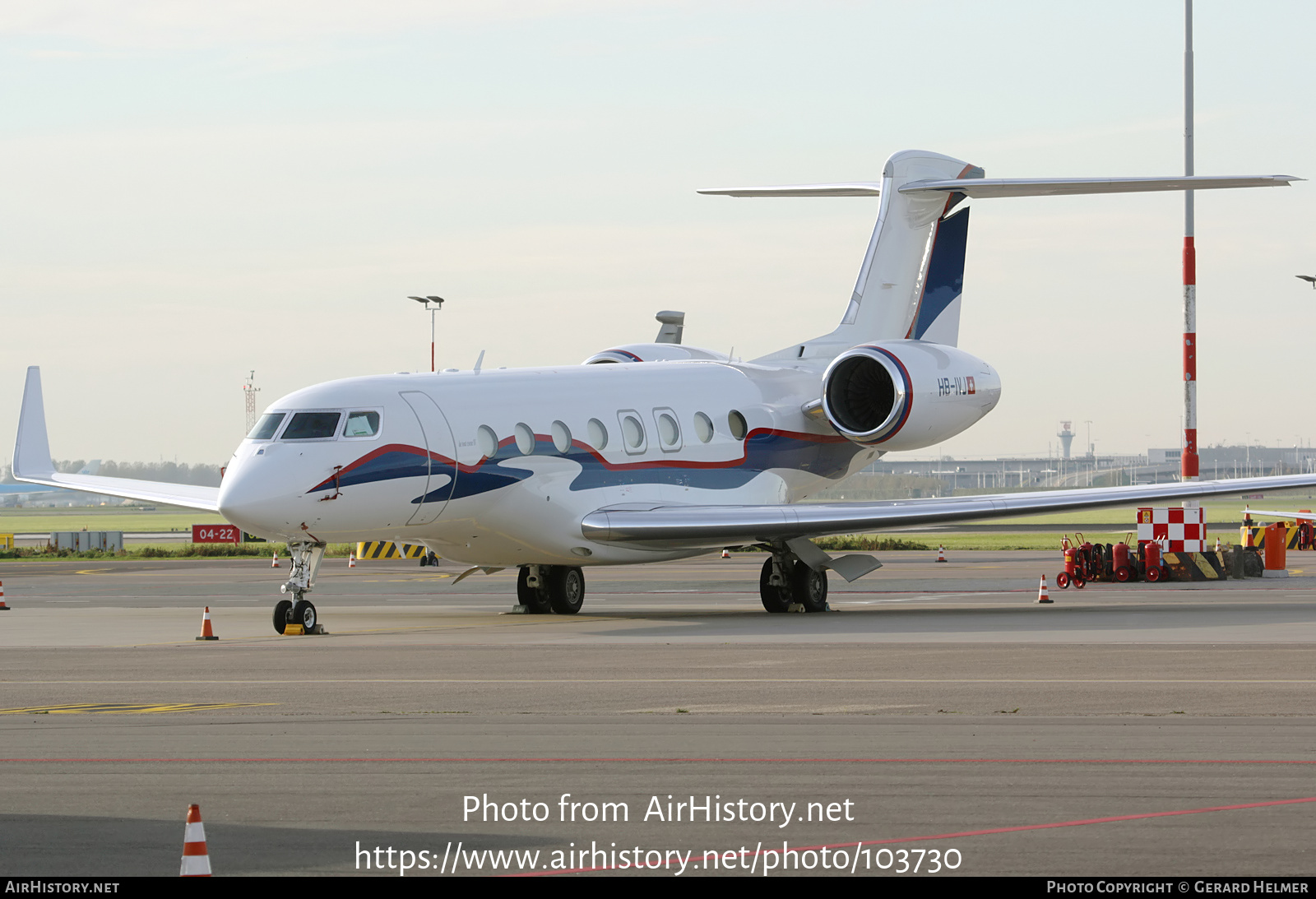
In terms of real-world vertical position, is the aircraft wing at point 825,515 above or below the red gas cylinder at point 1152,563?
above

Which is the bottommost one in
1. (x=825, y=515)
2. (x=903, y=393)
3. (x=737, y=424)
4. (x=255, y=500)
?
(x=825, y=515)

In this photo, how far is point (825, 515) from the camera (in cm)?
2553

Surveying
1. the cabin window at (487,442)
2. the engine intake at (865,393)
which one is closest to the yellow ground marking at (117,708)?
the cabin window at (487,442)

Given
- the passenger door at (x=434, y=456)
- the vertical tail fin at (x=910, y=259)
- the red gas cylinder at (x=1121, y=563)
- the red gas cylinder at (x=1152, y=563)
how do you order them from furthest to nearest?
the red gas cylinder at (x=1152, y=563) → the red gas cylinder at (x=1121, y=563) → the vertical tail fin at (x=910, y=259) → the passenger door at (x=434, y=456)

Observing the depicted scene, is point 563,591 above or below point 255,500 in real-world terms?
below

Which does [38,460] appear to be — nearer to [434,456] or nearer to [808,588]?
[434,456]

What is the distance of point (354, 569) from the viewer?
46.8 meters

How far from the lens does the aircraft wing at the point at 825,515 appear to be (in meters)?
25.2

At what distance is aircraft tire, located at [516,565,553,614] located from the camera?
27234mm

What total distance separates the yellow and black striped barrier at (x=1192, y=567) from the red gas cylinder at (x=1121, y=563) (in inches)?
29.9

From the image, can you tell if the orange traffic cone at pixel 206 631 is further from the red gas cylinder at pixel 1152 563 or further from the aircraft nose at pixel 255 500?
the red gas cylinder at pixel 1152 563

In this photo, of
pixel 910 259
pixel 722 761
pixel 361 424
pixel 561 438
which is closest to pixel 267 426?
pixel 361 424

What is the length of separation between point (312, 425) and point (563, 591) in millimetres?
6010
